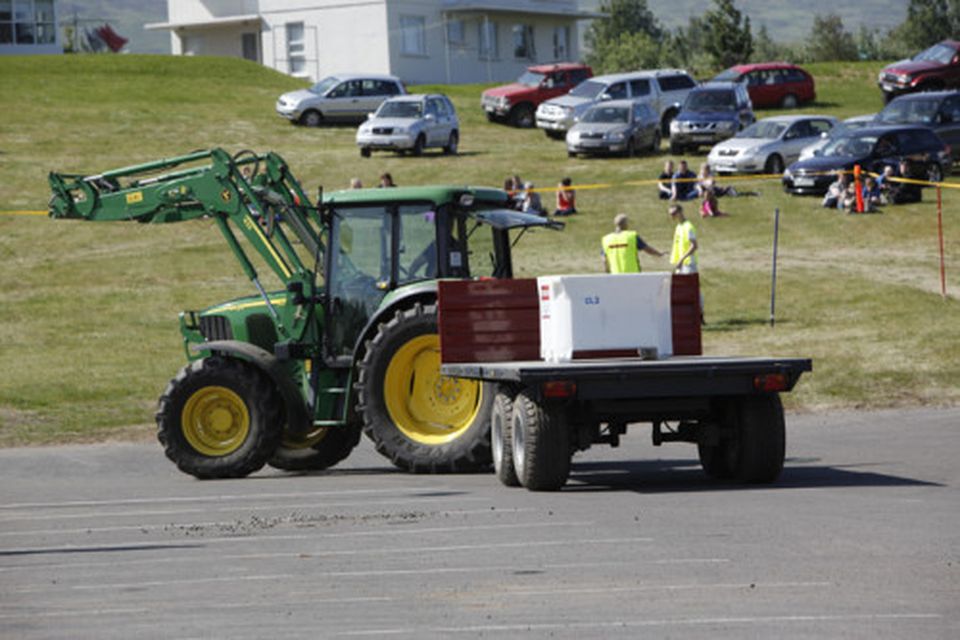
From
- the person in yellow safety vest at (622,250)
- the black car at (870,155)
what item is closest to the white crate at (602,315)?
the person in yellow safety vest at (622,250)

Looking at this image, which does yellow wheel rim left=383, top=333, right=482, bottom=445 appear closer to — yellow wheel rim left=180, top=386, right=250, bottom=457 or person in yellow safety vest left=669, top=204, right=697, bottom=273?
yellow wheel rim left=180, top=386, right=250, bottom=457

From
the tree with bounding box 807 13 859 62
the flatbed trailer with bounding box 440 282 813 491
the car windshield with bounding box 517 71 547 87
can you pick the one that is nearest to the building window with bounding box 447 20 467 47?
the car windshield with bounding box 517 71 547 87

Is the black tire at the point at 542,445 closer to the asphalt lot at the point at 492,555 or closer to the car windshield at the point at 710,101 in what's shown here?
the asphalt lot at the point at 492,555

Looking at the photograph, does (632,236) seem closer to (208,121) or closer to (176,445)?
(176,445)

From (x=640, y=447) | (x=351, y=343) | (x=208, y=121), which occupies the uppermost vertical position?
(x=208, y=121)

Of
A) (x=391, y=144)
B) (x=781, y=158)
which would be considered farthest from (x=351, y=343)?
(x=391, y=144)

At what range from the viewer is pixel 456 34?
75.6 m

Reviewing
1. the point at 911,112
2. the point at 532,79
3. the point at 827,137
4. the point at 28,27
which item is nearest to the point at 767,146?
the point at 827,137

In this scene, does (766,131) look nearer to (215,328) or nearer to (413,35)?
(215,328)

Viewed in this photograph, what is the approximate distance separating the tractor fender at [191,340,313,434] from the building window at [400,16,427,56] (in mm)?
56841

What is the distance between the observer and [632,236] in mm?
24750

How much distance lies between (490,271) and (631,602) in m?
7.66

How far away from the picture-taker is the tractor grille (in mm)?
17281

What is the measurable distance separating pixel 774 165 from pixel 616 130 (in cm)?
559
